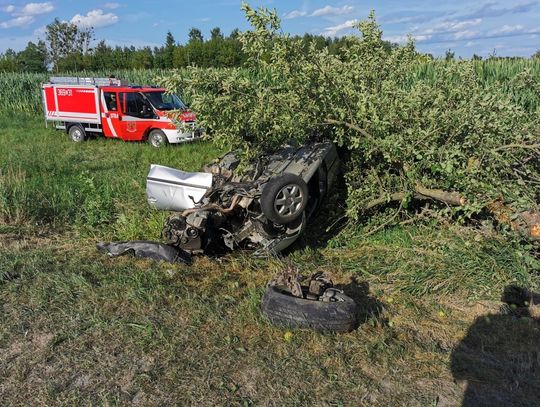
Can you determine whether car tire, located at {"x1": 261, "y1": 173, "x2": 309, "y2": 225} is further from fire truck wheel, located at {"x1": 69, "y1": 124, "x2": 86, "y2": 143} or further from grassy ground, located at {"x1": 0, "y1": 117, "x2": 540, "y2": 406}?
fire truck wheel, located at {"x1": 69, "y1": 124, "x2": 86, "y2": 143}

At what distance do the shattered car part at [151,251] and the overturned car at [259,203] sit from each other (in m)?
0.11

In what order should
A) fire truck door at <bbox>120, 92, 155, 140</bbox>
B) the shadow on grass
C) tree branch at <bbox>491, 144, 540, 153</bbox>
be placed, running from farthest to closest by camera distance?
fire truck door at <bbox>120, 92, 155, 140</bbox>
tree branch at <bbox>491, 144, 540, 153</bbox>
the shadow on grass

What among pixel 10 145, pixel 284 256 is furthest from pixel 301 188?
pixel 10 145

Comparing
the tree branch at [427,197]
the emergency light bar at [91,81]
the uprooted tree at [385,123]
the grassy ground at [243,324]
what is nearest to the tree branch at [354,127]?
the uprooted tree at [385,123]

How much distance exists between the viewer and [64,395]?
123 inches

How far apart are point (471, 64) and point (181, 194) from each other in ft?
12.5

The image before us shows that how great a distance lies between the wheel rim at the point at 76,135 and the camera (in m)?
15.6

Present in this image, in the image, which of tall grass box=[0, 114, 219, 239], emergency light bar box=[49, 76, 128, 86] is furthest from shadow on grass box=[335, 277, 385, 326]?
emergency light bar box=[49, 76, 128, 86]

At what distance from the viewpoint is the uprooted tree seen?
16.6 feet

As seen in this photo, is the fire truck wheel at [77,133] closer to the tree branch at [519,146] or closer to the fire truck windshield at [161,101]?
the fire truck windshield at [161,101]

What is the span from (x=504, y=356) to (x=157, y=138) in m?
11.8

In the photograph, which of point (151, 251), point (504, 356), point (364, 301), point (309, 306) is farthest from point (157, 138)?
point (504, 356)

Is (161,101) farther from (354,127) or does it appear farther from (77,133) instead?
(354,127)

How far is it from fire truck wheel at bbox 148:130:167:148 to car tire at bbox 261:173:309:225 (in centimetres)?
933
